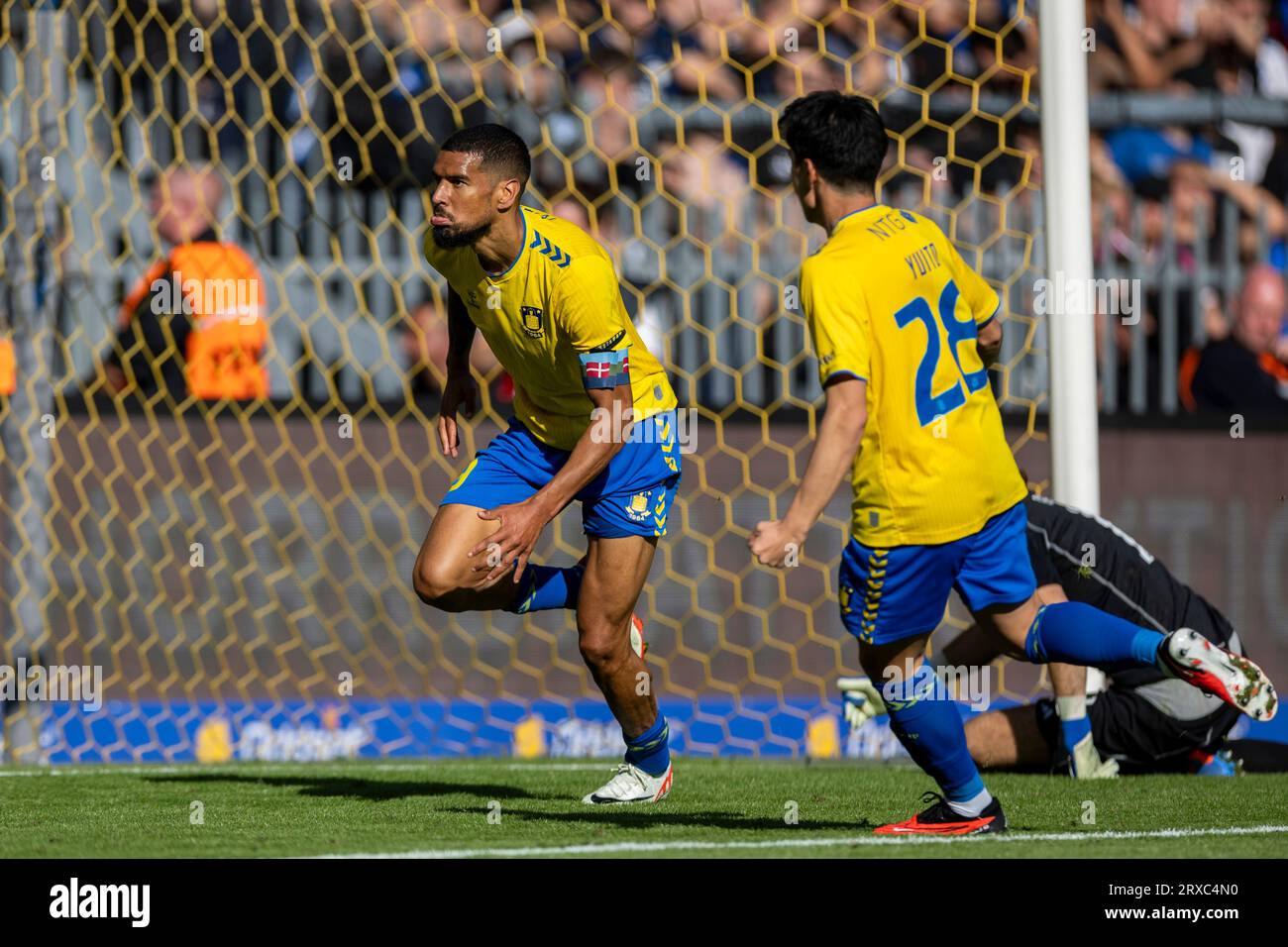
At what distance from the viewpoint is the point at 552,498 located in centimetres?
526

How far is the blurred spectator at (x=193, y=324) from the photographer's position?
8.74 metres

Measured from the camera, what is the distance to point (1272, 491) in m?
8.74

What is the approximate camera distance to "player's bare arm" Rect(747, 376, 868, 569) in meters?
4.38

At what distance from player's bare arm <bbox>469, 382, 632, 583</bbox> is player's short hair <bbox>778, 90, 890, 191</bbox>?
2.95 ft

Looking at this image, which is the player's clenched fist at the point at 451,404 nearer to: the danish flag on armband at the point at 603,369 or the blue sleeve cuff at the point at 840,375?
the danish flag on armband at the point at 603,369

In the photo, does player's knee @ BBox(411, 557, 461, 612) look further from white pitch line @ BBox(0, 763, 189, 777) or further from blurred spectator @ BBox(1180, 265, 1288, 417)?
blurred spectator @ BBox(1180, 265, 1288, 417)

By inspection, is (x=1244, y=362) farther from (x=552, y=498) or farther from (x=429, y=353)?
(x=552, y=498)

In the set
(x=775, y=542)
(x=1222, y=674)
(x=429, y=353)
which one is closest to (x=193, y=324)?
(x=429, y=353)

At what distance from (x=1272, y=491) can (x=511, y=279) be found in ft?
15.0

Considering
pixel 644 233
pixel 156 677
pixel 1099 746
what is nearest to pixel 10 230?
pixel 156 677

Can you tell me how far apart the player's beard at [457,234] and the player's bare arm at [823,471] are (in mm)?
1422

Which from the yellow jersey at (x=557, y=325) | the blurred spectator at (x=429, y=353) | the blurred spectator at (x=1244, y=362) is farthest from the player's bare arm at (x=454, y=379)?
the blurred spectator at (x=1244, y=362)

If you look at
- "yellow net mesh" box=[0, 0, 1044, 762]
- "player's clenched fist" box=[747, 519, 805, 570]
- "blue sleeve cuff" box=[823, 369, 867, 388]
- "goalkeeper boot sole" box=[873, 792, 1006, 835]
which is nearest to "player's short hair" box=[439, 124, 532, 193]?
"blue sleeve cuff" box=[823, 369, 867, 388]
